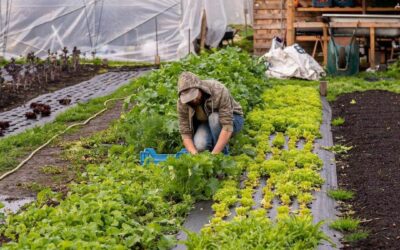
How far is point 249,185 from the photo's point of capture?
7918mm

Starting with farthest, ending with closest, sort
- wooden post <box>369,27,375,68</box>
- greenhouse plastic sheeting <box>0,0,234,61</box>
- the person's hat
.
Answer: greenhouse plastic sheeting <box>0,0,234,61</box>, wooden post <box>369,27,375,68</box>, the person's hat

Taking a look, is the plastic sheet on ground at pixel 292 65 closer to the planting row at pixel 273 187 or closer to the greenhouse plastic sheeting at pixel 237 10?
the planting row at pixel 273 187

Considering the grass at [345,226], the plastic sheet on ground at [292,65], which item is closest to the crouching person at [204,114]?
the grass at [345,226]

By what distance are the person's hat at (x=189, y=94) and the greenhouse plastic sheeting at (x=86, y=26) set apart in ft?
49.4

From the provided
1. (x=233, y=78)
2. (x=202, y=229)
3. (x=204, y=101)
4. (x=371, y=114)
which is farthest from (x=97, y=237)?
(x=371, y=114)

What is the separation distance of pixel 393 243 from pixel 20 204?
3.47 m

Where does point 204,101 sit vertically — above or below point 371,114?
above

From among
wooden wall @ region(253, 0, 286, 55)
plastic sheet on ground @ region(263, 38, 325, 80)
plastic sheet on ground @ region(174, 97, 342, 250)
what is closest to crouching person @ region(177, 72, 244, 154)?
plastic sheet on ground @ region(174, 97, 342, 250)

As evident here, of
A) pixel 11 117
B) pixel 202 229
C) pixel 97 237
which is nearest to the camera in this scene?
pixel 97 237

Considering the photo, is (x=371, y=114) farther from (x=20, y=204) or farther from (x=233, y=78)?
(x=20, y=204)

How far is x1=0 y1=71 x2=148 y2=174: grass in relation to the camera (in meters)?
9.89

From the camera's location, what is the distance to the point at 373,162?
9070 millimetres

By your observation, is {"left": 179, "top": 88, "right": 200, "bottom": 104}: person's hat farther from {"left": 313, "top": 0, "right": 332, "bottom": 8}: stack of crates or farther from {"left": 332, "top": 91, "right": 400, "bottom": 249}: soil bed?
{"left": 313, "top": 0, "right": 332, "bottom": 8}: stack of crates

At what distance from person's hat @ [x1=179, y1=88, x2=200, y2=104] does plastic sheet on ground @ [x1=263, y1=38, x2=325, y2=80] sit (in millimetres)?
9624
